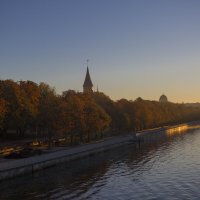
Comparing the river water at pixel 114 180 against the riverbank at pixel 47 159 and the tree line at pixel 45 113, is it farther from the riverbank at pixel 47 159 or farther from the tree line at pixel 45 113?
the tree line at pixel 45 113

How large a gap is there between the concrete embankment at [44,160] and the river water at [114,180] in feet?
3.75

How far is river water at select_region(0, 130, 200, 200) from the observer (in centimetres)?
5272

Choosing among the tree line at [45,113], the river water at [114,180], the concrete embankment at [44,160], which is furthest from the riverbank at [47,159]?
the tree line at [45,113]

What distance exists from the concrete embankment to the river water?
3.75 feet

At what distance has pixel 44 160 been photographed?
71000mm

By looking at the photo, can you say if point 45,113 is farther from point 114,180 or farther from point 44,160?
point 114,180

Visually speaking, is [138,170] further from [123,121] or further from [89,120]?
[123,121]

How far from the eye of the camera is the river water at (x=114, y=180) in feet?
173

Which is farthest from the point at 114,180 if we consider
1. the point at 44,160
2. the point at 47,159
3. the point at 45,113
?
the point at 45,113

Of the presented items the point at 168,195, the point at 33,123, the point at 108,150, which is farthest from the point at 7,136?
the point at 168,195

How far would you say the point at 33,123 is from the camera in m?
102

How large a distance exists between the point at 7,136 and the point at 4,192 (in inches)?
2020

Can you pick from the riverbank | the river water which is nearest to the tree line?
the riverbank

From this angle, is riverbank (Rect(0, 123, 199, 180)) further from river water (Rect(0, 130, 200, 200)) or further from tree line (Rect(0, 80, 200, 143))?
tree line (Rect(0, 80, 200, 143))
